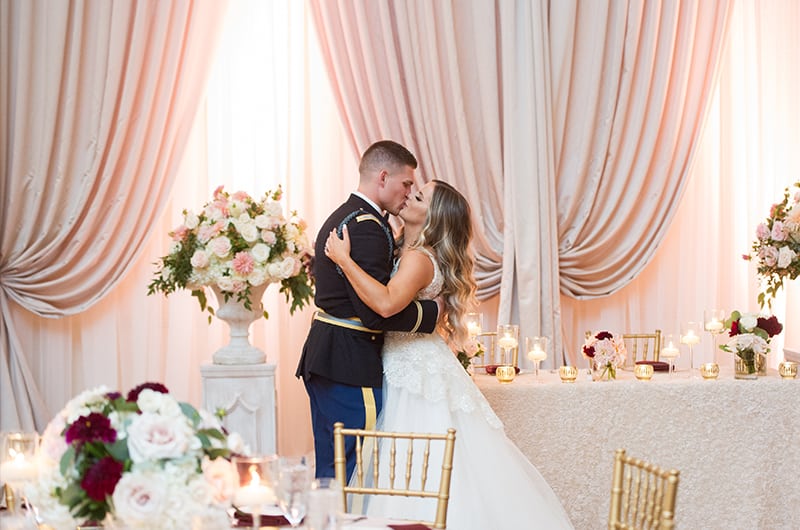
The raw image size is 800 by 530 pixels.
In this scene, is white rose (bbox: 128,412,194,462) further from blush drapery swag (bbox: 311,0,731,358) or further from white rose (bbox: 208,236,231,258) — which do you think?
blush drapery swag (bbox: 311,0,731,358)

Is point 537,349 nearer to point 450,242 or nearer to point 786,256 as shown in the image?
point 450,242

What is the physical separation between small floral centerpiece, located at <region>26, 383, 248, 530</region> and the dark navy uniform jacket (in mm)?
1717

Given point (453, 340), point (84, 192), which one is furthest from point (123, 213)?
point (453, 340)

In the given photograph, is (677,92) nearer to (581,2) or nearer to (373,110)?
(581,2)

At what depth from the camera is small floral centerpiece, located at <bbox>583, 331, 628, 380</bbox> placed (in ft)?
14.5

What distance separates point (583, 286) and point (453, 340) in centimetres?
212

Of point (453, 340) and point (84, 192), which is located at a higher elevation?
point (84, 192)

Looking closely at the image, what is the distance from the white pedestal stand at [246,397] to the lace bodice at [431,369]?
1.00 m

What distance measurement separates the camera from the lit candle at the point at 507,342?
460cm

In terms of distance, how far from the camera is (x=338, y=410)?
372 centimetres

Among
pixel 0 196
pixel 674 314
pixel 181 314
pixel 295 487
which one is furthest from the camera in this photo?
pixel 674 314

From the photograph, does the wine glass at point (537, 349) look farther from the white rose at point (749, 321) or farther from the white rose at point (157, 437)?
the white rose at point (157, 437)

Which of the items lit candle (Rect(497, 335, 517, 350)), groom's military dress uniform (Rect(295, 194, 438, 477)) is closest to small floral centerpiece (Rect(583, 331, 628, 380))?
lit candle (Rect(497, 335, 517, 350))

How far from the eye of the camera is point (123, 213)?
5391 mm
